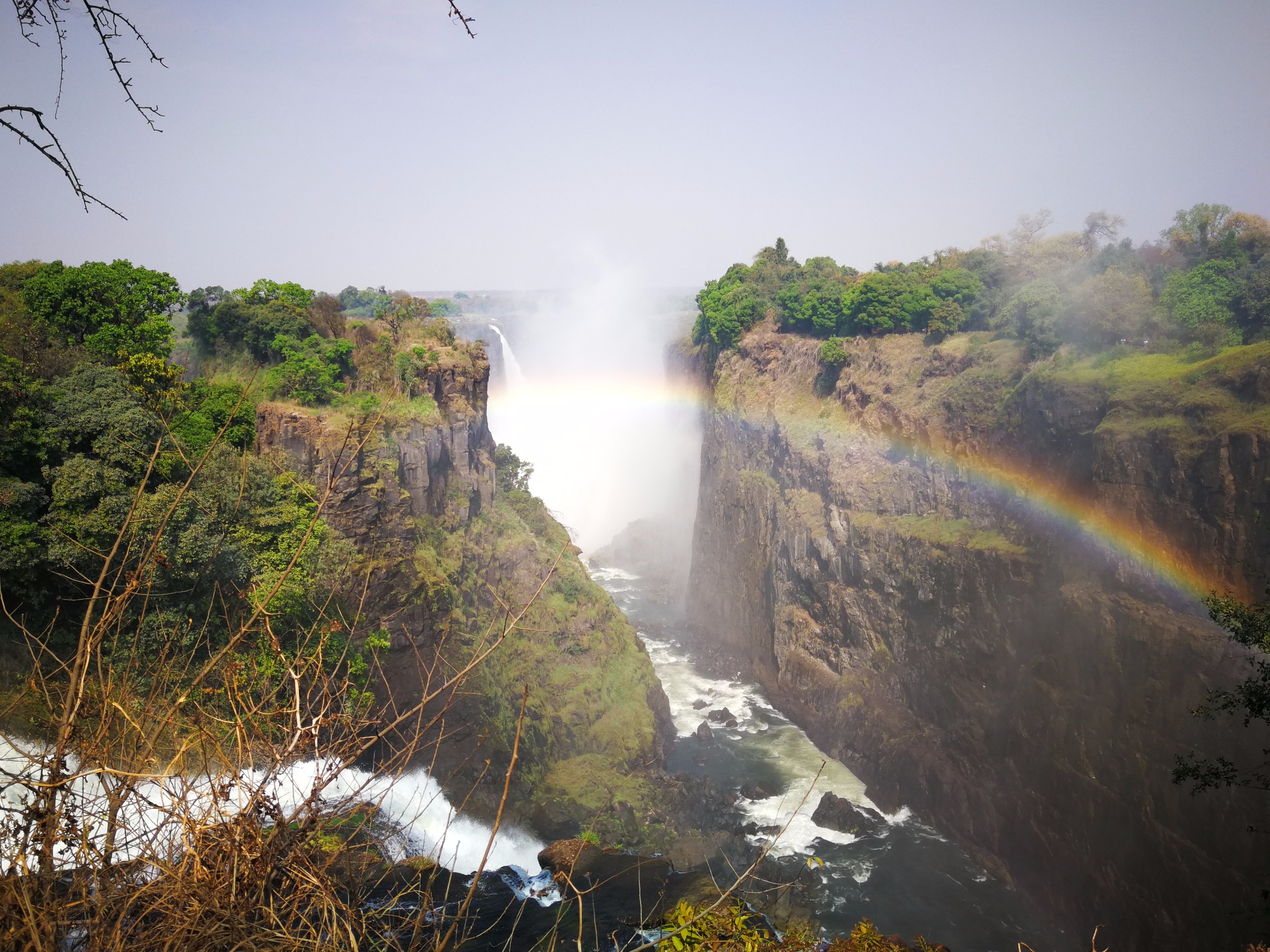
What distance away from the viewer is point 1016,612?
2527cm

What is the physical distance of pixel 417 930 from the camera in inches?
147

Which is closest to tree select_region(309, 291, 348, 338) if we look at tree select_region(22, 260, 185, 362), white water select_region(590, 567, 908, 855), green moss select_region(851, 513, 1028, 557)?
tree select_region(22, 260, 185, 362)

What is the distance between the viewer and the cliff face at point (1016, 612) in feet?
62.5

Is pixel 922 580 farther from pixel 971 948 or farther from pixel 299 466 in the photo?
pixel 299 466

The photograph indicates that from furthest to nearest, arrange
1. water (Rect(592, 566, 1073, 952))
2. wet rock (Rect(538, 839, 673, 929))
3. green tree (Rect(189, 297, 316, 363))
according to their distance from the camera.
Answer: green tree (Rect(189, 297, 316, 363))
water (Rect(592, 566, 1073, 952))
wet rock (Rect(538, 839, 673, 929))

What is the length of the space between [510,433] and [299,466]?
163 feet

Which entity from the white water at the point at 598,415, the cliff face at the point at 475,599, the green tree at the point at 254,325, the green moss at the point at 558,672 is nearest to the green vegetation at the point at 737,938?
the cliff face at the point at 475,599

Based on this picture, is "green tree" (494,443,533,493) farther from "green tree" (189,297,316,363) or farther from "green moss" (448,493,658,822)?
"green tree" (189,297,316,363)

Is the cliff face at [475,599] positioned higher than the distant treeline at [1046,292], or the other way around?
the distant treeline at [1046,292]

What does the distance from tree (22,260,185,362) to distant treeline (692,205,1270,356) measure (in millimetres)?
30241

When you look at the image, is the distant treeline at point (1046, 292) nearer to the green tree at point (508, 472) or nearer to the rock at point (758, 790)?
the green tree at point (508, 472)

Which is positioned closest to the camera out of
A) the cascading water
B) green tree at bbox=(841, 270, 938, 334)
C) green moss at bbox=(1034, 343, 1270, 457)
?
green moss at bbox=(1034, 343, 1270, 457)

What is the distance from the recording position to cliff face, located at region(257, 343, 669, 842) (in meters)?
24.0

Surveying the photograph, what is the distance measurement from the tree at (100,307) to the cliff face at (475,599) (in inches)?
175
